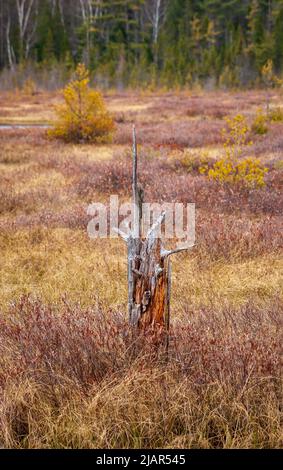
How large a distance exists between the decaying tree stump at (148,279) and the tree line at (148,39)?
39.8 meters

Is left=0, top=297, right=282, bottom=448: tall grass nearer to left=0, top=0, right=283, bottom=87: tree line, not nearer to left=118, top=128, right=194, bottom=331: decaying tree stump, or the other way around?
left=118, top=128, right=194, bottom=331: decaying tree stump

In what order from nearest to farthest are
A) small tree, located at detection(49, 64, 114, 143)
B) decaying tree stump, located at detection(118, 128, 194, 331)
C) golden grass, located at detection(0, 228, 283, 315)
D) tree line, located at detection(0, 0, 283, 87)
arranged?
decaying tree stump, located at detection(118, 128, 194, 331)
golden grass, located at detection(0, 228, 283, 315)
small tree, located at detection(49, 64, 114, 143)
tree line, located at detection(0, 0, 283, 87)

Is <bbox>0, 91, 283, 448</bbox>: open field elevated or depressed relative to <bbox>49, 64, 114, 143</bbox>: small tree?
depressed

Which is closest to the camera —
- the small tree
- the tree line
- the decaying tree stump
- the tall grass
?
the tall grass

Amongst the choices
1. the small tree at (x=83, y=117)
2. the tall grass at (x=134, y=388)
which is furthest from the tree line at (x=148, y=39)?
the tall grass at (x=134, y=388)

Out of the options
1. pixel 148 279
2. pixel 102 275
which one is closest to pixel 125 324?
pixel 148 279

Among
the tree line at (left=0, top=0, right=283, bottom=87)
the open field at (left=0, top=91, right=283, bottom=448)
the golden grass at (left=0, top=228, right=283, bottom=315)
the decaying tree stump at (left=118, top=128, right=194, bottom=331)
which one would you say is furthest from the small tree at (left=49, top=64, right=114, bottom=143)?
the tree line at (left=0, top=0, right=283, bottom=87)

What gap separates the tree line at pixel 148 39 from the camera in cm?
4256

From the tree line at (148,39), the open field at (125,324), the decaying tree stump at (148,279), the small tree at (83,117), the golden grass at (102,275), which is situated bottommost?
the golden grass at (102,275)

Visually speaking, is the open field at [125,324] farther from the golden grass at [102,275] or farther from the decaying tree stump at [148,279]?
the decaying tree stump at [148,279]

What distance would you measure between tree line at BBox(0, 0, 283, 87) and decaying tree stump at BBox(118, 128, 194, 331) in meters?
39.8

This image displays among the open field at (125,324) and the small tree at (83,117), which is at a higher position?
the small tree at (83,117)

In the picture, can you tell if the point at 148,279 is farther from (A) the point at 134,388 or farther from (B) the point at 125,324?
(A) the point at 134,388

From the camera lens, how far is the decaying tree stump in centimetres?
294
